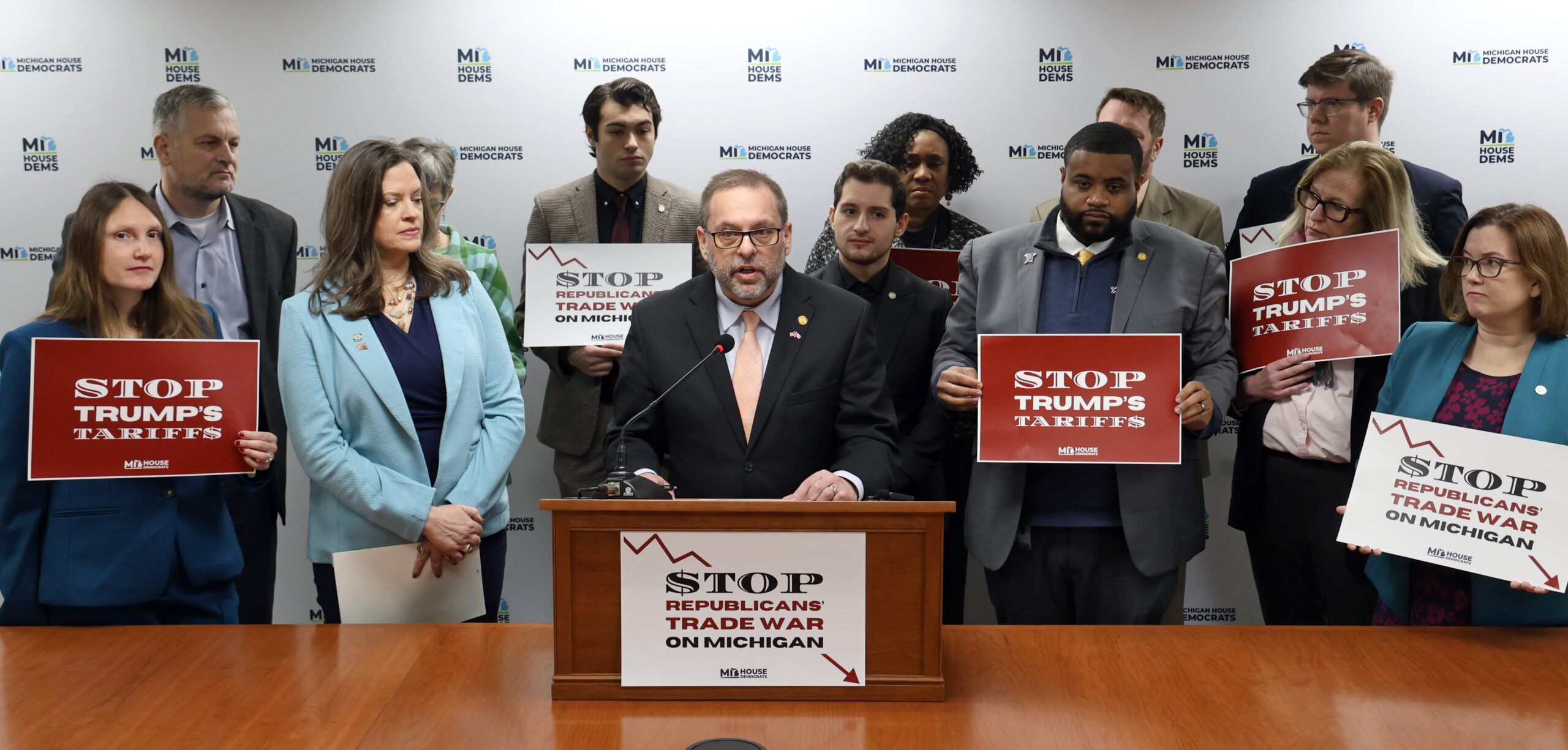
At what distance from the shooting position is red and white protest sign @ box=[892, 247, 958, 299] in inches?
144

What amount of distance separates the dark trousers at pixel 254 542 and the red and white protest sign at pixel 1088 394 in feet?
8.11

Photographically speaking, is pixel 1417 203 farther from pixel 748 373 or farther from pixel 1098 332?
pixel 748 373

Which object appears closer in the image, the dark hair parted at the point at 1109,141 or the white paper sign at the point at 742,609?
the white paper sign at the point at 742,609

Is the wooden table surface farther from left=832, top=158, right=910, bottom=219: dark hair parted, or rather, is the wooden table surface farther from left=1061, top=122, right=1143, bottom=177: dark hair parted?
left=832, top=158, right=910, bottom=219: dark hair parted

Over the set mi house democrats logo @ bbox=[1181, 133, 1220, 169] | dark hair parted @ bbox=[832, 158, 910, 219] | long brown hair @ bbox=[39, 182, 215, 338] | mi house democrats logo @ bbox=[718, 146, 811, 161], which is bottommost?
long brown hair @ bbox=[39, 182, 215, 338]

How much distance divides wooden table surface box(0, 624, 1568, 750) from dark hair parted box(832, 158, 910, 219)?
1579 mm

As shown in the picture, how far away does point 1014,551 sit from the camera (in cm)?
287

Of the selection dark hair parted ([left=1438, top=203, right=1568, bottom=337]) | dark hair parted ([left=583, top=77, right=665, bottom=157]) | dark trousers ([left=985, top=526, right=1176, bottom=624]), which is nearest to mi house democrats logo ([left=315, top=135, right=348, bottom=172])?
dark hair parted ([left=583, top=77, right=665, bottom=157])

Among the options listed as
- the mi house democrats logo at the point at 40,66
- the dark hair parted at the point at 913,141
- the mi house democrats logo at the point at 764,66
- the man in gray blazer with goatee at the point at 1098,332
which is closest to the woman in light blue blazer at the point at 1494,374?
the man in gray blazer with goatee at the point at 1098,332

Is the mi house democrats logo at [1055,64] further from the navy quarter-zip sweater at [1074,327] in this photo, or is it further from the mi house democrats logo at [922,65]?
the navy quarter-zip sweater at [1074,327]

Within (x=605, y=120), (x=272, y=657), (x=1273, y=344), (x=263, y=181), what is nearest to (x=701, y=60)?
(x=605, y=120)

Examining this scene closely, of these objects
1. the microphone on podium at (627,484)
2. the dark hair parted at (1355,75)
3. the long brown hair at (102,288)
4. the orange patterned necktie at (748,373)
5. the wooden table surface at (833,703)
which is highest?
the dark hair parted at (1355,75)

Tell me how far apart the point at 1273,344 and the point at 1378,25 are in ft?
7.73

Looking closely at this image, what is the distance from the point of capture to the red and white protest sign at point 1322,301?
2.81 metres
